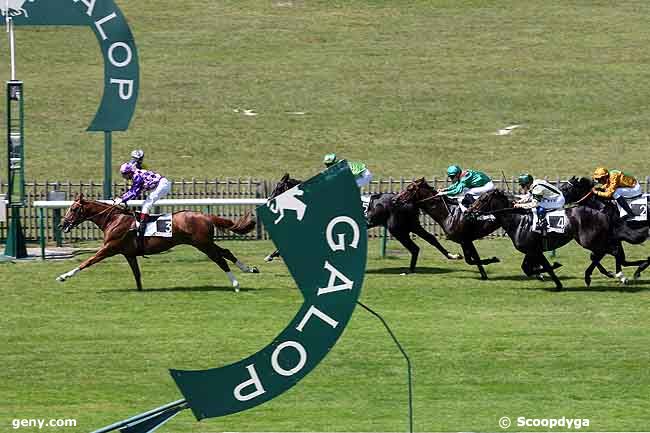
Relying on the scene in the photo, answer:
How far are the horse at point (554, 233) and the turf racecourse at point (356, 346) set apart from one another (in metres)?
0.56

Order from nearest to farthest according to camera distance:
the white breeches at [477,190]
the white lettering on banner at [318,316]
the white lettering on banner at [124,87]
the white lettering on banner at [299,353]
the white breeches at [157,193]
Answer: the white lettering on banner at [318,316], the white lettering on banner at [299,353], the white breeches at [157,193], the white breeches at [477,190], the white lettering on banner at [124,87]

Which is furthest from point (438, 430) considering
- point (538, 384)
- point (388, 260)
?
point (388, 260)

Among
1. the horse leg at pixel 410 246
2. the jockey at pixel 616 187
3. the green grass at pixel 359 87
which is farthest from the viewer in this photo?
the green grass at pixel 359 87

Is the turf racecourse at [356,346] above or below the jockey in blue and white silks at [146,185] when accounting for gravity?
below

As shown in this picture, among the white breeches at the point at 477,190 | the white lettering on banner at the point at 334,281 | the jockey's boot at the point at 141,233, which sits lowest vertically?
the jockey's boot at the point at 141,233

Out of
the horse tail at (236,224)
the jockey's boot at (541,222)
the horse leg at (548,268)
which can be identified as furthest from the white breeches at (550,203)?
the horse tail at (236,224)

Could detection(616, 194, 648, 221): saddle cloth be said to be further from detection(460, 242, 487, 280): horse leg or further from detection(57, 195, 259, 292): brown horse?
detection(57, 195, 259, 292): brown horse

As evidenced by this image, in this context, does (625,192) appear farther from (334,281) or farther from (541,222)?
(334,281)

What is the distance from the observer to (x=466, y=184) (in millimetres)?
23453

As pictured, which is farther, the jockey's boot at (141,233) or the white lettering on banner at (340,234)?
the jockey's boot at (141,233)

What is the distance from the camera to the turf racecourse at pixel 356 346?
14.5 m

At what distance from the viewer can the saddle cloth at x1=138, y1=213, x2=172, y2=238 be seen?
2155 centimetres

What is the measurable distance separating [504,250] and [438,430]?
43.7 feet

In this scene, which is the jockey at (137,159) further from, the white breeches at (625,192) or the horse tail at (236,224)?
the white breeches at (625,192)
